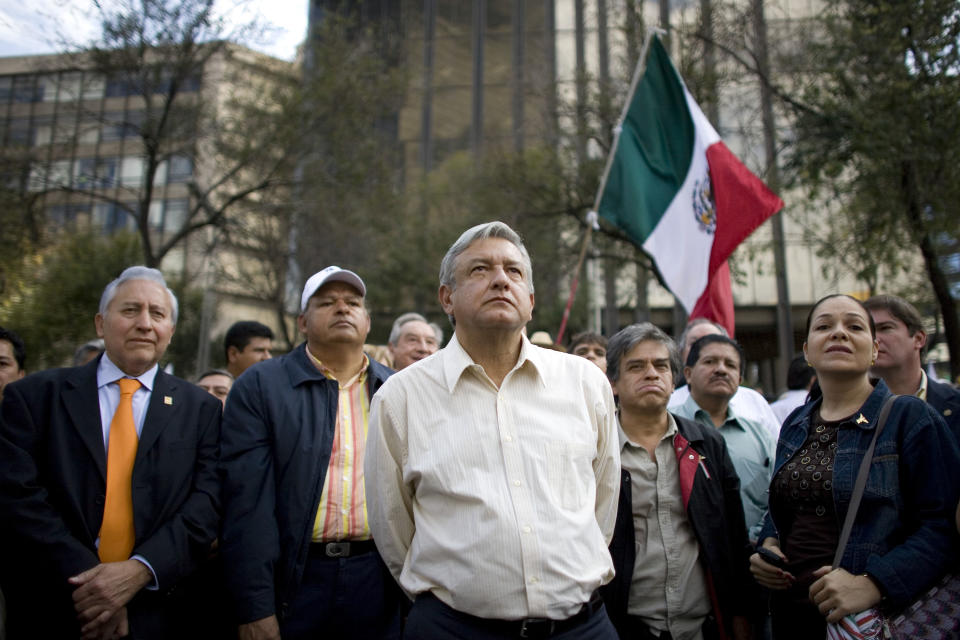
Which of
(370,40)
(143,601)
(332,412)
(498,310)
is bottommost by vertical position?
(143,601)

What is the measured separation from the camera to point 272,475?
10.6 feet

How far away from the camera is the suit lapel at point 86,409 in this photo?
313 cm

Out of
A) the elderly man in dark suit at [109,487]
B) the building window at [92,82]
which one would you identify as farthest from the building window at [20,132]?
the elderly man in dark suit at [109,487]

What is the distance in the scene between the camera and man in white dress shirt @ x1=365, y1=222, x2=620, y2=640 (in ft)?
7.39

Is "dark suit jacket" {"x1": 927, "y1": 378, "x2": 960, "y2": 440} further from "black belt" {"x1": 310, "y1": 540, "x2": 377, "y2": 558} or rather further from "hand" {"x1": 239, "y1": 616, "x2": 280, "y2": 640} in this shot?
"hand" {"x1": 239, "y1": 616, "x2": 280, "y2": 640}

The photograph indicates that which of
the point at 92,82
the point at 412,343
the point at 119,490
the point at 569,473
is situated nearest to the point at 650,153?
the point at 412,343

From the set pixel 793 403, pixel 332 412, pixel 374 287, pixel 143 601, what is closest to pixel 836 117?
pixel 793 403

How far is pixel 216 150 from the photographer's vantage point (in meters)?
14.6

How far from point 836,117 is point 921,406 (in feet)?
32.7

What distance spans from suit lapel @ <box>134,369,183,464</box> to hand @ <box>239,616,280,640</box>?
0.88m

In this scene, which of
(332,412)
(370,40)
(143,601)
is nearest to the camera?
(143,601)

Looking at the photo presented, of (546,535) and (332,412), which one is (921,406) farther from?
(332,412)

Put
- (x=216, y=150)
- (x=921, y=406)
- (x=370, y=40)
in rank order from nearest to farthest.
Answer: (x=921, y=406)
(x=216, y=150)
(x=370, y=40)

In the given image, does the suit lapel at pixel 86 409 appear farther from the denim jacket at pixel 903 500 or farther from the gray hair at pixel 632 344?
the denim jacket at pixel 903 500
